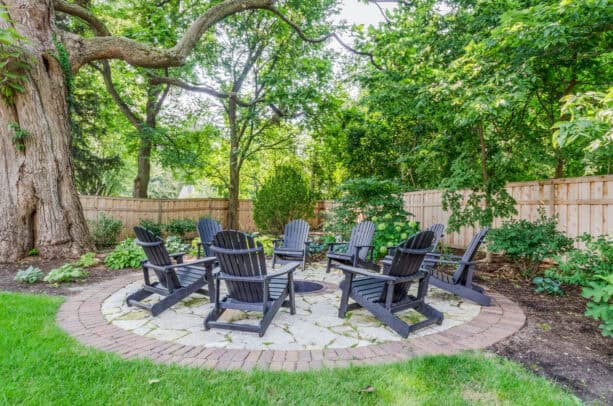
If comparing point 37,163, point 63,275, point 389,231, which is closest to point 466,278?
point 389,231

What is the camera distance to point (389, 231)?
631 cm

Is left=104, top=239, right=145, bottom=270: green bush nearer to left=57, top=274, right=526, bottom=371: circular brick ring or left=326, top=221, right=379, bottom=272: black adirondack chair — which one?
left=57, top=274, right=526, bottom=371: circular brick ring

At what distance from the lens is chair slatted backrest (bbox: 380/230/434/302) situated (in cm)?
293

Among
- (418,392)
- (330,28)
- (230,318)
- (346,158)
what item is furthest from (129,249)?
(346,158)

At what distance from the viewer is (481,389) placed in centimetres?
202

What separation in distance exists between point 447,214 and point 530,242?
3.84m

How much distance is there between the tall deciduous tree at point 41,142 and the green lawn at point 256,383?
413 centimetres

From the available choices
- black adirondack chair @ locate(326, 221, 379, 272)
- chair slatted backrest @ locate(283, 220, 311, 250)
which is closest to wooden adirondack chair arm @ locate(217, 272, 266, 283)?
black adirondack chair @ locate(326, 221, 379, 272)

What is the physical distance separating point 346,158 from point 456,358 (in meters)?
11.5

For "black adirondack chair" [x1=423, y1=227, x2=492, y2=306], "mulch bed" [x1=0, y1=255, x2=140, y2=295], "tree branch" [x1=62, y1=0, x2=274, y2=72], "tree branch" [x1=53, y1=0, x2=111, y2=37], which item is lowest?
"mulch bed" [x1=0, y1=255, x2=140, y2=295]

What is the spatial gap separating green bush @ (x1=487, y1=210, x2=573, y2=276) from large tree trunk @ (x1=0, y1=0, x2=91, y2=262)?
696cm

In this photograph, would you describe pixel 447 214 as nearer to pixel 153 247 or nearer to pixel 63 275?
pixel 153 247

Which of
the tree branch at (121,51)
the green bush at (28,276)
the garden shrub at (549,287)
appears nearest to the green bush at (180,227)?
the tree branch at (121,51)

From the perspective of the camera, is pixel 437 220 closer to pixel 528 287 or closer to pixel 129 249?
pixel 528 287
